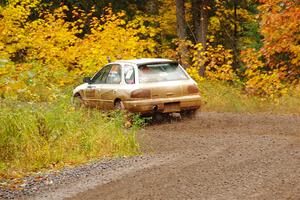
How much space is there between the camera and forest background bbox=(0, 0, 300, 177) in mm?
11367

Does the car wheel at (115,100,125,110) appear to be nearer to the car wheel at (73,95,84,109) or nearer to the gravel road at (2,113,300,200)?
the car wheel at (73,95,84,109)

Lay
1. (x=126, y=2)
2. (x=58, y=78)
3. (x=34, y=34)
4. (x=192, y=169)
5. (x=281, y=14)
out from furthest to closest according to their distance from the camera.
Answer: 1. (x=126, y=2)
2. (x=34, y=34)
3. (x=58, y=78)
4. (x=281, y=14)
5. (x=192, y=169)

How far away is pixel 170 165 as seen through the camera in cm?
1018

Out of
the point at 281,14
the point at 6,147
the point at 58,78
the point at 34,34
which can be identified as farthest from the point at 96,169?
the point at 34,34

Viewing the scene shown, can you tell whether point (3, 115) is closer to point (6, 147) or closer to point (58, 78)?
point (6, 147)

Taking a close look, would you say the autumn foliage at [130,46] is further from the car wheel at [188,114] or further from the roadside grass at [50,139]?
the car wheel at [188,114]

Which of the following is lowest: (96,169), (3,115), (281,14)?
(96,169)

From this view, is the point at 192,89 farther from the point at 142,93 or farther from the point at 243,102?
the point at 243,102

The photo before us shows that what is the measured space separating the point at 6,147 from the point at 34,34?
15054mm

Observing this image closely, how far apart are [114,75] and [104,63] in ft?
21.2

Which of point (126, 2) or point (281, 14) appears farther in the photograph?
point (126, 2)

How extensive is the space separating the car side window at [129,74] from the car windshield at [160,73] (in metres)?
0.20

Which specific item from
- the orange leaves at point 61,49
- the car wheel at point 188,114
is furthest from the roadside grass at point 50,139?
the orange leaves at point 61,49

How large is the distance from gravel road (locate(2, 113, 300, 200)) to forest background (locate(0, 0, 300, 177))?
3.73ft
